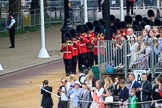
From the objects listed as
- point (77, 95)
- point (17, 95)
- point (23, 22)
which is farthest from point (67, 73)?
point (23, 22)

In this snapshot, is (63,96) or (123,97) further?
(63,96)

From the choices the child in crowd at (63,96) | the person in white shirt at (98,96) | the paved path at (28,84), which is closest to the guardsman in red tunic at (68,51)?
the paved path at (28,84)

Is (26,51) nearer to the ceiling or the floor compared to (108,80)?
nearer to the floor

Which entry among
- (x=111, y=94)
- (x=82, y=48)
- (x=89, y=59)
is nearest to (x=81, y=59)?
(x=89, y=59)

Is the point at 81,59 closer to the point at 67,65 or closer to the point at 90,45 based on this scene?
the point at 90,45

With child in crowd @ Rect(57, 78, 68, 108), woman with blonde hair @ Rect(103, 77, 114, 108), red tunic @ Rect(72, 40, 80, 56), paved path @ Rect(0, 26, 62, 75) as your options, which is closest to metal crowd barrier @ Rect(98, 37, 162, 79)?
woman with blonde hair @ Rect(103, 77, 114, 108)

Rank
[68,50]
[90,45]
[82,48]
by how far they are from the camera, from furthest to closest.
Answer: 1. [90,45]
2. [82,48]
3. [68,50]

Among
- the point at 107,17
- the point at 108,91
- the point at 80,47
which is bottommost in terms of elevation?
the point at 108,91

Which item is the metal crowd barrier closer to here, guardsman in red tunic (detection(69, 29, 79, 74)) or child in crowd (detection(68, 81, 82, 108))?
child in crowd (detection(68, 81, 82, 108))

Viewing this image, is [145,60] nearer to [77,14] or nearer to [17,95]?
[17,95]

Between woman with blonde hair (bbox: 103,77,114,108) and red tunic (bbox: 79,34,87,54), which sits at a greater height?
red tunic (bbox: 79,34,87,54)

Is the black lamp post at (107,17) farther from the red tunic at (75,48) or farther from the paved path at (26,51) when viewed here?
the paved path at (26,51)

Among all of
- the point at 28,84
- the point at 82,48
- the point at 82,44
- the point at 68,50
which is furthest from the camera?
the point at 82,48

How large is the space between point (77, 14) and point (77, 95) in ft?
101
